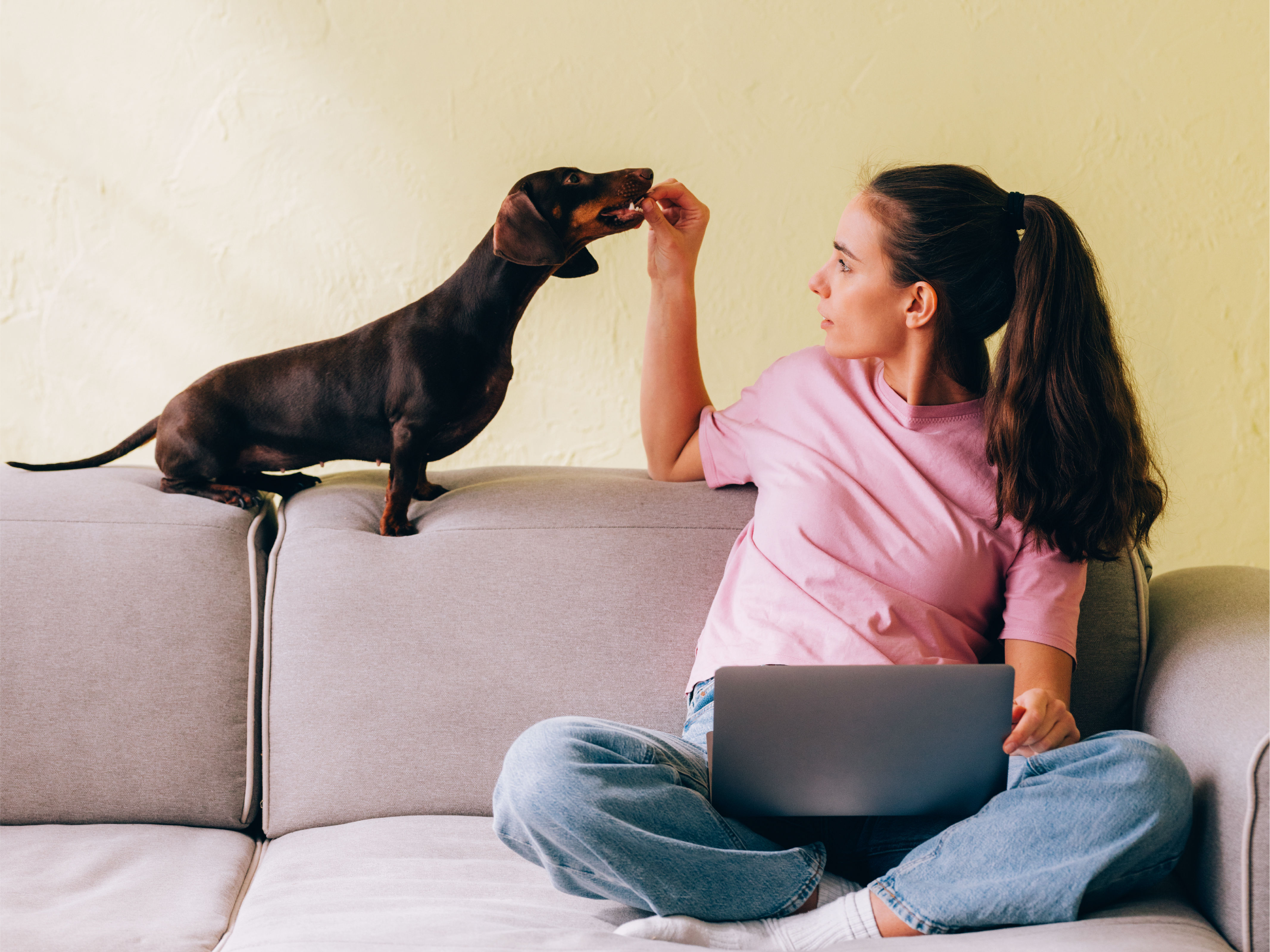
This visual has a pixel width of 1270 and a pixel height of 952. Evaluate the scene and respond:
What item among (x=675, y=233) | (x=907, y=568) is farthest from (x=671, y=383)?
(x=907, y=568)

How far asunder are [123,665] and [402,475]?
428 millimetres

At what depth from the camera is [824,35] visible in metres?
1.78

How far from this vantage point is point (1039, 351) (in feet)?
3.99

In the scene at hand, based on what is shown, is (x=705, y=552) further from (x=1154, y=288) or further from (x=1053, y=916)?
(x=1154, y=288)

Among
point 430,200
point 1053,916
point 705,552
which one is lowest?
point 1053,916

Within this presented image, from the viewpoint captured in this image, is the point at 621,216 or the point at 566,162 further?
the point at 566,162

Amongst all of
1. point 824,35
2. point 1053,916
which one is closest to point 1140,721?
point 1053,916

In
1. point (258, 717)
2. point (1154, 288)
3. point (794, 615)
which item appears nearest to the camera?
point (794, 615)

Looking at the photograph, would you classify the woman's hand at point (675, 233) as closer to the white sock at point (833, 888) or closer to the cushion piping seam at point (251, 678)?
the cushion piping seam at point (251, 678)

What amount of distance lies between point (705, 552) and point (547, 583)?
22cm

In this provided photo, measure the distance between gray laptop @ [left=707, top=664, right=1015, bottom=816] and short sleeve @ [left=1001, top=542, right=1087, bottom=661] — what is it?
0.24 m

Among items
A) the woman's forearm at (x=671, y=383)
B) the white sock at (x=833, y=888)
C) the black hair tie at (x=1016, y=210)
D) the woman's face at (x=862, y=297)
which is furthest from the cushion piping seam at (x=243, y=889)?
the black hair tie at (x=1016, y=210)

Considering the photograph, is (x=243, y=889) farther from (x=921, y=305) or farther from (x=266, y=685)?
(x=921, y=305)

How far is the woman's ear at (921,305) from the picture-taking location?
4.14 feet
